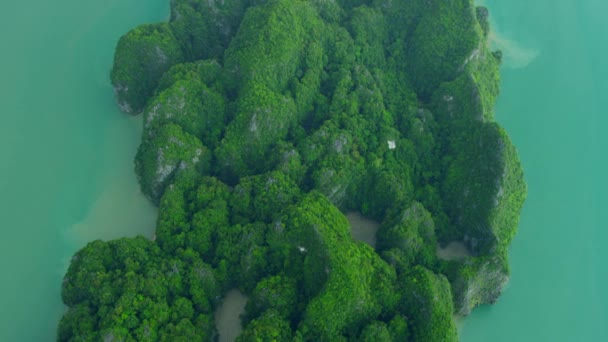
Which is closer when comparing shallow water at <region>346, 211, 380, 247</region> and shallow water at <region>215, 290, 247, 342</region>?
shallow water at <region>215, 290, 247, 342</region>

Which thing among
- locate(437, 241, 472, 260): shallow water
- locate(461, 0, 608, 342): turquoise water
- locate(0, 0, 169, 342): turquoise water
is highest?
locate(461, 0, 608, 342): turquoise water

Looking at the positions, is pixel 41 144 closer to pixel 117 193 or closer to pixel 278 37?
pixel 117 193

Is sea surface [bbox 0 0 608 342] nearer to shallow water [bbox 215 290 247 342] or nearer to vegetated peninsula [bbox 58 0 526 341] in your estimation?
vegetated peninsula [bbox 58 0 526 341]

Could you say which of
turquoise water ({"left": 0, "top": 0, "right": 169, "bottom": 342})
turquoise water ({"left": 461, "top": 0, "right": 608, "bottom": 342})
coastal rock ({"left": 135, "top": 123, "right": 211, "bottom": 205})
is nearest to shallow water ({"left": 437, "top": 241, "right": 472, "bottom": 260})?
turquoise water ({"left": 461, "top": 0, "right": 608, "bottom": 342})

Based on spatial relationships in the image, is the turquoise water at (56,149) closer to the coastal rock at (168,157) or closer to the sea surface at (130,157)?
the sea surface at (130,157)

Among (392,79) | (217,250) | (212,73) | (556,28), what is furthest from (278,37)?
(556,28)

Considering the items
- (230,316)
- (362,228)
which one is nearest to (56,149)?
(230,316)

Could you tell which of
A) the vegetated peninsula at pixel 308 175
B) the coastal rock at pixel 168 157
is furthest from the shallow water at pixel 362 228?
the coastal rock at pixel 168 157
